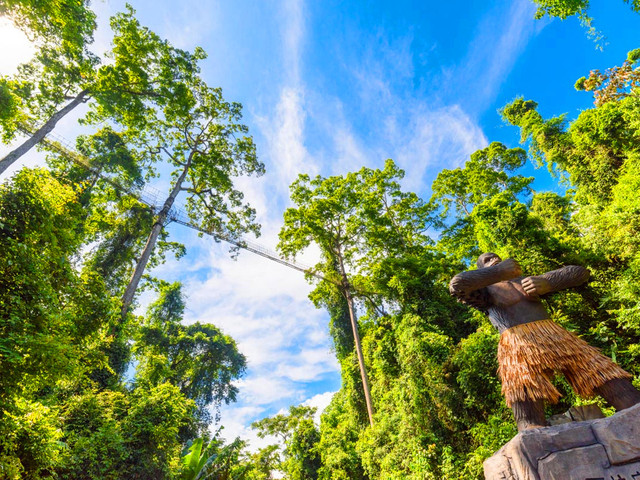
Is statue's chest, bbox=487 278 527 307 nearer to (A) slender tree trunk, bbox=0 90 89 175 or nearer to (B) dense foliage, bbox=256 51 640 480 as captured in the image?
(B) dense foliage, bbox=256 51 640 480

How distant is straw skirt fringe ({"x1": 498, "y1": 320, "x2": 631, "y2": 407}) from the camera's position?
2.71 meters

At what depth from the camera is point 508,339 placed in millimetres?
3129

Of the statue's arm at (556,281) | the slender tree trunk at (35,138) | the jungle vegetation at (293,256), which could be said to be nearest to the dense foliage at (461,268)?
the jungle vegetation at (293,256)

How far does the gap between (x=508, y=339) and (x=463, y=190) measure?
563 inches

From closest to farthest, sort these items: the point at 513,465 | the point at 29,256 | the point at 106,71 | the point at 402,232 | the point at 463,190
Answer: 1. the point at 513,465
2. the point at 29,256
3. the point at 106,71
4. the point at 402,232
5. the point at 463,190

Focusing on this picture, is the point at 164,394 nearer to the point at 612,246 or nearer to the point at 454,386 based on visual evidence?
the point at 454,386

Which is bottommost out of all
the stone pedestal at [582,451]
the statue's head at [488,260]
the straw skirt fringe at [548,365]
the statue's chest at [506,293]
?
the stone pedestal at [582,451]

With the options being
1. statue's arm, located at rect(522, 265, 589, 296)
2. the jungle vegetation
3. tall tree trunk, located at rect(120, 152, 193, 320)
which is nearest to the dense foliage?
the jungle vegetation

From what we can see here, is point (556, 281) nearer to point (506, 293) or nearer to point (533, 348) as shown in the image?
point (506, 293)

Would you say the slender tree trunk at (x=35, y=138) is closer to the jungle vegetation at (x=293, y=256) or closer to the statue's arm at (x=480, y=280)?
the jungle vegetation at (x=293, y=256)

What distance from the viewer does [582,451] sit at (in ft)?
7.38

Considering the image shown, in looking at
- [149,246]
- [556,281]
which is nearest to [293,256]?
[149,246]

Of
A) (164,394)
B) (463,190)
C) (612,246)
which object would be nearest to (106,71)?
(164,394)

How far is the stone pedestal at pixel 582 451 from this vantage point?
2135 mm
